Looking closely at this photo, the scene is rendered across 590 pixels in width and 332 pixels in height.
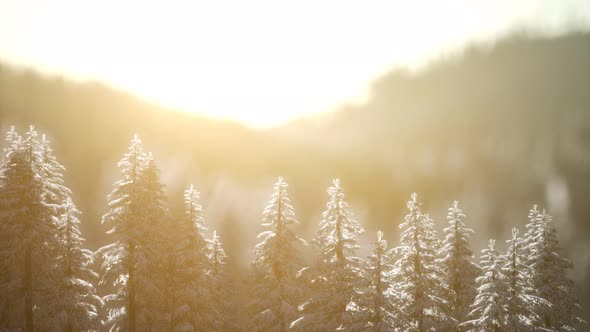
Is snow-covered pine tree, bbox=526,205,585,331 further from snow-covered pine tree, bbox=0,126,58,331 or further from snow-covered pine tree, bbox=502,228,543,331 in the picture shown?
snow-covered pine tree, bbox=0,126,58,331

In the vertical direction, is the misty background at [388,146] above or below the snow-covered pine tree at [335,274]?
above

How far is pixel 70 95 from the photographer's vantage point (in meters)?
146

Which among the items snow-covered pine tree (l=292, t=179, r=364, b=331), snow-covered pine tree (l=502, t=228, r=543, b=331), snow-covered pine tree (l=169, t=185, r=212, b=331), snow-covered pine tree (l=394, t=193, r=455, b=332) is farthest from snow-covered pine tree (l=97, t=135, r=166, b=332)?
snow-covered pine tree (l=502, t=228, r=543, b=331)

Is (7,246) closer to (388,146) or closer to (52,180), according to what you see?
(52,180)

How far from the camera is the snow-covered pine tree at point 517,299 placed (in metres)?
24.5

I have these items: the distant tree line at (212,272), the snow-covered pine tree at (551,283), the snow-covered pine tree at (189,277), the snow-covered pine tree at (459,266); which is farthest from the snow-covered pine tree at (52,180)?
the snow-covered pine tree at (551,283)

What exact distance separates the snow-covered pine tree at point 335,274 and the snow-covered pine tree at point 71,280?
12706 mm

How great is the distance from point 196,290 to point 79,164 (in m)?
93.7

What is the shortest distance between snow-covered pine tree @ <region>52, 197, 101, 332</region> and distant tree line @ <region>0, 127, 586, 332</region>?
0.06m

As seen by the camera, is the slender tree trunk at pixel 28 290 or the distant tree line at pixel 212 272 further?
the slender tree trunk at pixel 28 290

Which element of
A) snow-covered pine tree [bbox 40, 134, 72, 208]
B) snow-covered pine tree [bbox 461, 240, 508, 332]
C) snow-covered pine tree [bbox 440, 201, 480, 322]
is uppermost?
snow-covered pine tree [bbox 40, 134, 72, 208]

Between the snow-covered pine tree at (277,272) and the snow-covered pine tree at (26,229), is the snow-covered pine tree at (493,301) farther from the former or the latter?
the snow-covered pine tree at (26,229)

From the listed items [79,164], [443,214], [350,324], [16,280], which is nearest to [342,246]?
[350,324]

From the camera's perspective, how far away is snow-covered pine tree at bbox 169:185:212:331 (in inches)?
1083
